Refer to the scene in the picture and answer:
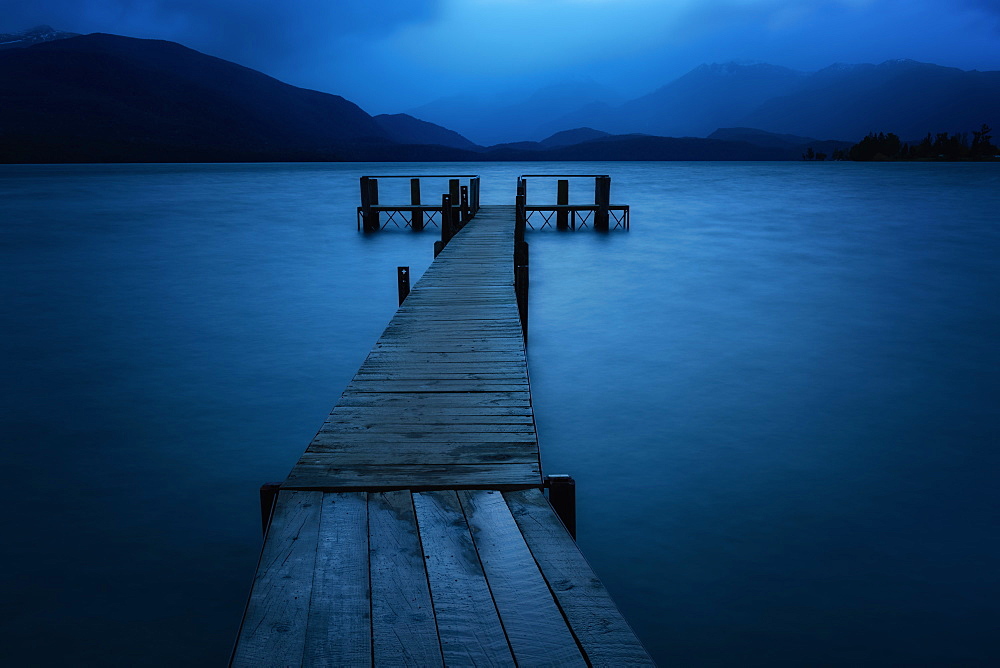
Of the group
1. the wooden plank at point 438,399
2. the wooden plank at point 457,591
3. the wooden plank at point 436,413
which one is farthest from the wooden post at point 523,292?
the wooden plank at point 457,591

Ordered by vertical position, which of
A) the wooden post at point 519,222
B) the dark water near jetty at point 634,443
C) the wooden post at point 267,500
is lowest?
the dark water near jetty at point 634,443

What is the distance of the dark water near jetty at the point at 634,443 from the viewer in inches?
159

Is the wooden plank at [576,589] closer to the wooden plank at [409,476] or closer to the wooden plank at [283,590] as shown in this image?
the wooden plank at [409,476]

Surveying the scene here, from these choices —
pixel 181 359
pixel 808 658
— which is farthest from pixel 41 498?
pixel 808 658

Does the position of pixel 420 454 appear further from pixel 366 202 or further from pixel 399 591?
pixel 366 202

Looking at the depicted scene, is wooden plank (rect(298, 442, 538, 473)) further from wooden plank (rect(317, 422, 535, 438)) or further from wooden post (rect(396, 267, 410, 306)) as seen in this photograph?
wooden post (rect(396, 267, 410, 306))

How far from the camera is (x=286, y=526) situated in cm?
314

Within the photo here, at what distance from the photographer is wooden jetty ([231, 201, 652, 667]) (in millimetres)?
2307

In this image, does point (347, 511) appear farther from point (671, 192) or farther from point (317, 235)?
point (671, 192)

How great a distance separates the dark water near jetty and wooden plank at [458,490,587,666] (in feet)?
4.73

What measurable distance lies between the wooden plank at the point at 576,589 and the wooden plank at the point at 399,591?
46 centimetres

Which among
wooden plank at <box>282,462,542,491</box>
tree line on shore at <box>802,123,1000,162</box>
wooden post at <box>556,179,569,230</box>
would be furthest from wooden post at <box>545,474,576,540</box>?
tree line on shore at <box>802,123,1000,162</box>

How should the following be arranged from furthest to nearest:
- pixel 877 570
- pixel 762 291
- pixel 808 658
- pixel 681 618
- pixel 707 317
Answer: pixel 762 291 → pixel 707 317 → pixel 877 570 → pixel 681 618 → pixel 808 658

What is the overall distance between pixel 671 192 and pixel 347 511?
152ft
